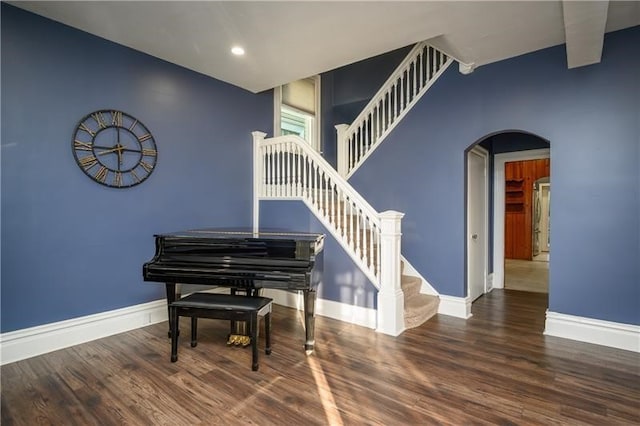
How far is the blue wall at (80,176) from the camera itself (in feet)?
8.51

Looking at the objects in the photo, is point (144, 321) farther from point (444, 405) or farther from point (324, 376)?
point (444, 405)

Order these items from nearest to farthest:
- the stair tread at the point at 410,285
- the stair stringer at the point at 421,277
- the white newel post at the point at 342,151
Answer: the stair tread at the point at 410,285
the stair stringer at the point at 421,277
the white newel post at the point at 342,151

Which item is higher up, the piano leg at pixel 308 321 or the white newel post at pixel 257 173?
the white newel post at pixel 257 173

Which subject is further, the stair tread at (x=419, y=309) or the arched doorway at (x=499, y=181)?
the arched doorway at (x=499, y=181)

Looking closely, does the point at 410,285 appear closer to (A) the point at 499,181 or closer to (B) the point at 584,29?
(A) the point at 499,181

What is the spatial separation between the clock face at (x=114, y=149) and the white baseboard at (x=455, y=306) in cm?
359

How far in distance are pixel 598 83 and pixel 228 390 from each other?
4.05m

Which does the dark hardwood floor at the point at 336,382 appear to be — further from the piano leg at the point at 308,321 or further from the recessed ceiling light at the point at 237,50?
the recessed ceiling light at the point at 237,50

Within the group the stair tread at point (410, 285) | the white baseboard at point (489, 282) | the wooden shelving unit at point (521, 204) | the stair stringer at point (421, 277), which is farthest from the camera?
the wooden shelving unit at point (521, 204)

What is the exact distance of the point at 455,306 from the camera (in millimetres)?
3721

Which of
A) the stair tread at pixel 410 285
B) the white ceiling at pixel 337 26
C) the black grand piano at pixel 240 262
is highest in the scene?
the white ceiling at pixel 337 26

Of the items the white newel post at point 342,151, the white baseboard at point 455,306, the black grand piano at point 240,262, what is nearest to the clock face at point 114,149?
the black grand piano at point 240,262

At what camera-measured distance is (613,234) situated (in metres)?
2.92

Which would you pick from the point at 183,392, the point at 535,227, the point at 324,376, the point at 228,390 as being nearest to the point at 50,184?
the point at 183,392
